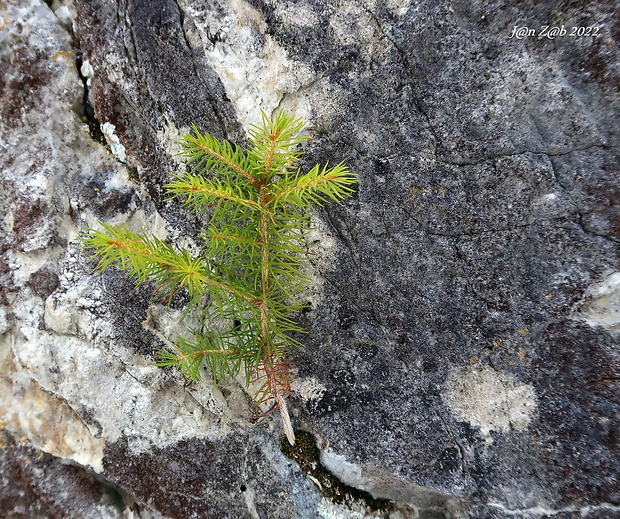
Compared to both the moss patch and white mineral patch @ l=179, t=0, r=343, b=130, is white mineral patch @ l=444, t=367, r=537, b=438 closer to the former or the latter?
the moss patch

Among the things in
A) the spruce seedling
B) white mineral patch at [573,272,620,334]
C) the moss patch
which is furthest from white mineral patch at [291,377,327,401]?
white mineral patch at [573,272,620,334]

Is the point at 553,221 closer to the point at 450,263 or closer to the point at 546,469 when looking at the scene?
the point at 450,263

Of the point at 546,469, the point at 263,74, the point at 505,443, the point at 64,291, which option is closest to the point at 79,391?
the point at 64,291

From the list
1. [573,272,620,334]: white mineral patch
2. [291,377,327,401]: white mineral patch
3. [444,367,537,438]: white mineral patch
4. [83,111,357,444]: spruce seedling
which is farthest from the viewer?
[291,377,327,401]: white mineral patch

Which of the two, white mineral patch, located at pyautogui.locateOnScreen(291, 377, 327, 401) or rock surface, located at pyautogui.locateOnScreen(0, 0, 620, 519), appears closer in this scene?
rock surface, located at pyautogui.locateOnScreen(0, 0, 620, 519)

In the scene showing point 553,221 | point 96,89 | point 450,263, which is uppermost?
point 96,89

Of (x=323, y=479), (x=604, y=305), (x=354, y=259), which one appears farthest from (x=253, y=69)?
(x=323, y=479)
